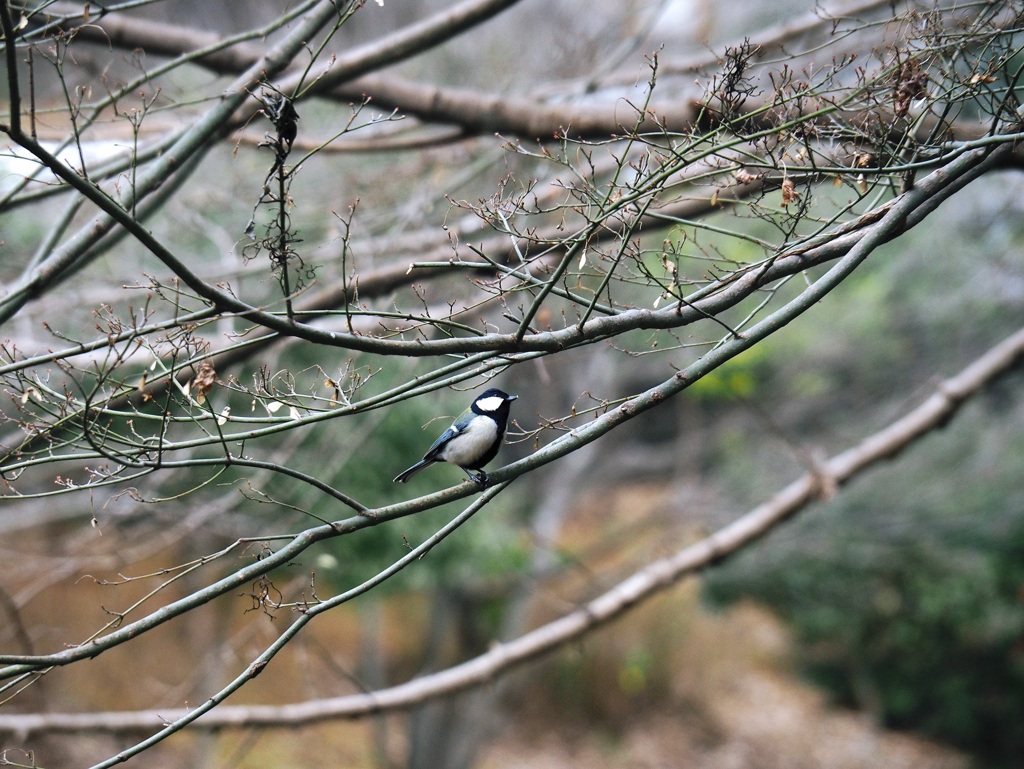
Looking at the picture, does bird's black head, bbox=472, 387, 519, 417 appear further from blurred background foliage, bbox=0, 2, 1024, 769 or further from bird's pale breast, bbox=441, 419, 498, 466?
blurred background foliage, bbox=0, 2, 1024, 769

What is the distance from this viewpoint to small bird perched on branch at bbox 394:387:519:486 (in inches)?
120

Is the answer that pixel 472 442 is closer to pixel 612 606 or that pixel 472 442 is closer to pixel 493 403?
pixel 493 403

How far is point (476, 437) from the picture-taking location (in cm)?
304

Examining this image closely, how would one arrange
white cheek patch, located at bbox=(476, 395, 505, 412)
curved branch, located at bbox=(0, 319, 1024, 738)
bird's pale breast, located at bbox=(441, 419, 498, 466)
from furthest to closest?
curved branch, located at bbox=(0, 319, 1024, 738)
white cheek patch, located at bbox=(476, 395, 505, 412)
bird's pale breast, located at bbox=(441, 419, 498, 466)

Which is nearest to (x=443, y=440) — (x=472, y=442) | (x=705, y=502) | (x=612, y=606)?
(x=472, y=442)

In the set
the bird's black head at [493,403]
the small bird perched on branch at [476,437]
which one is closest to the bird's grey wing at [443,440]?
the small bird perched on branch at [476,437]

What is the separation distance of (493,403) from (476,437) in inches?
7.6

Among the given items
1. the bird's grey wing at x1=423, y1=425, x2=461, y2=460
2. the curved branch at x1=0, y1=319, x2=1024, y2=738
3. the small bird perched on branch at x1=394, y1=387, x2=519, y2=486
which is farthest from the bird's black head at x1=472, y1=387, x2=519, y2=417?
the curved branch at x1=0, y1=319, x2=1024, y2=738

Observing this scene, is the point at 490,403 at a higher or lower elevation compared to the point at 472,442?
higher

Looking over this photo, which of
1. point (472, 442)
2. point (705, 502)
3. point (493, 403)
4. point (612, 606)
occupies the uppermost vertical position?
point (705, 502)

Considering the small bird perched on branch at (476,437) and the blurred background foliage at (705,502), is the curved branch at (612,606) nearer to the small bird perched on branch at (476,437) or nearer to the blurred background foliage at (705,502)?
the blurred background foliage at (705,502)

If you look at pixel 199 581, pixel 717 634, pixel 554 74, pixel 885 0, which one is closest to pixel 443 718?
pixel 199 581

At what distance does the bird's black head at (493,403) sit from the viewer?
123 inches

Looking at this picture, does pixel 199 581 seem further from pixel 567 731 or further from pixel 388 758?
pixel 567 731
